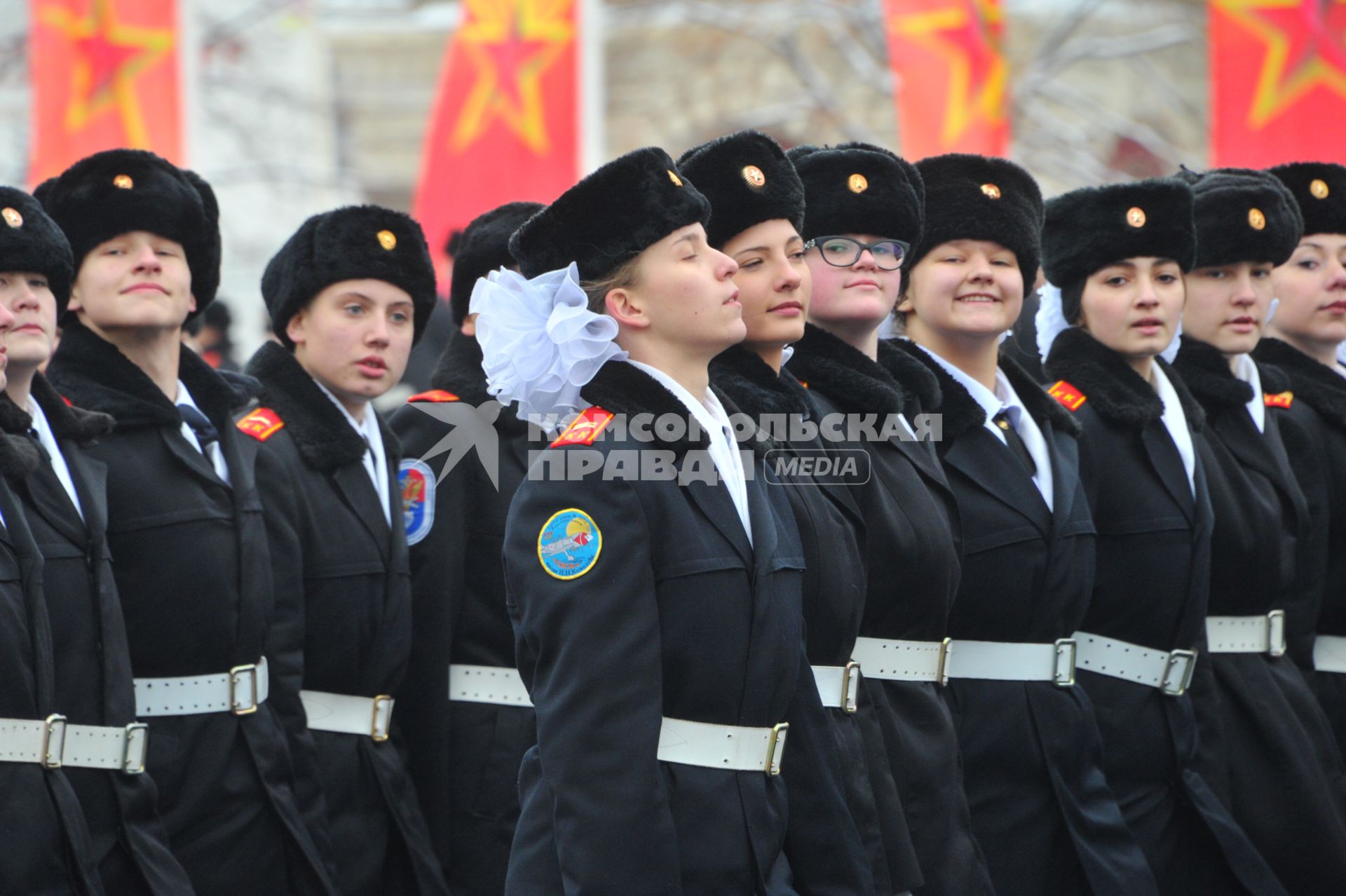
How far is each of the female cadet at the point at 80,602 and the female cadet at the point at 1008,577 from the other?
6.64 ft

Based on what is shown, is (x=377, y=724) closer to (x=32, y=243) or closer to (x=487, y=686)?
(x=487, y=686)

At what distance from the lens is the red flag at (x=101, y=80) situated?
33.7 feet

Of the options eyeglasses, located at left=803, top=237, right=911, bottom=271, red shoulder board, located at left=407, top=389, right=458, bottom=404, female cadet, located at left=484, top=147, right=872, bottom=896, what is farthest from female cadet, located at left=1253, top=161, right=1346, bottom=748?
female cadet, located at left=484, top=147, right=872, bottom=896

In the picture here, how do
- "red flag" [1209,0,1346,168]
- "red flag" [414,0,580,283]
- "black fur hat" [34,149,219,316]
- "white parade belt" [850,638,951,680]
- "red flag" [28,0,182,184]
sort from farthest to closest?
"red flag" [414,0,580,283], "red flag" [28,0,182,184], "red flag" [1209,0,1346,168], "black fur hat" [34,149,219,316], "white parade belt" [850,638,951,680]

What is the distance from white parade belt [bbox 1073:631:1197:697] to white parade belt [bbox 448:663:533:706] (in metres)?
1.63

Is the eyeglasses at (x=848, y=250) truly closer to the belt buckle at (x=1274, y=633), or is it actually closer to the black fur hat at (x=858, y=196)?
the black fur hat at (x=858, y=196)

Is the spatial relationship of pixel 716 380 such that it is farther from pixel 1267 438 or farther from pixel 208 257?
pixel 1267 438

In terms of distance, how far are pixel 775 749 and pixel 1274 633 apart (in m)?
2.60

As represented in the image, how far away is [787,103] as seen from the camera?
752 inches

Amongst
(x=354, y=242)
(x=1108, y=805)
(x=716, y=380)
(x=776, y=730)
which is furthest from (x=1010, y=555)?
(x=354, y=242)

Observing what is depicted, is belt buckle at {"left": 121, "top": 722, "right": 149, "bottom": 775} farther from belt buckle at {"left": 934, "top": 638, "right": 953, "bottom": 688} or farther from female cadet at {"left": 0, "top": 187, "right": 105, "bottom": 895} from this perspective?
belt buckle at {"left": 934, "top": 638, "right": 953, "bottom": 688}

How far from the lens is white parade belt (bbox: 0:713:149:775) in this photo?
4.18 meters

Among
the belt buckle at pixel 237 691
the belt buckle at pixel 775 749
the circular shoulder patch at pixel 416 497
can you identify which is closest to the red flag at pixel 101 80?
the circular shoulder patch at pixel 416 497

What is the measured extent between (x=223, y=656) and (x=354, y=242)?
4.67 ft
